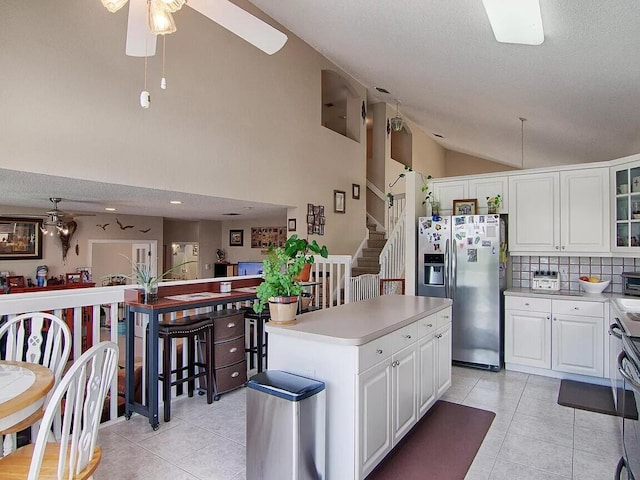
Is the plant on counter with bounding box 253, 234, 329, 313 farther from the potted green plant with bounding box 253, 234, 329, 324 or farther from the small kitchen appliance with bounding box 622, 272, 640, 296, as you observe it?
the small kitchen appliance with bounding box 622, 272, 640, 296

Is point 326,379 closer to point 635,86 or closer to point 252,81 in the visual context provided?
point 635,86

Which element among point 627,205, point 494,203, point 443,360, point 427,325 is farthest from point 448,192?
point 427,325

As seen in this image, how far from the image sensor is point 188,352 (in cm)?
365

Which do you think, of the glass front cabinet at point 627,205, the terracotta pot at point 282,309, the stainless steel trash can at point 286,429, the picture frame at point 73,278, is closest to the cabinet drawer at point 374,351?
the stainless steel trash can at point 286,429

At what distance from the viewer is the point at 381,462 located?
8.03 feet

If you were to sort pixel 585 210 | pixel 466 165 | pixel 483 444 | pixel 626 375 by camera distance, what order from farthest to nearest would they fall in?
1. pixel 466 165
2. pixel 585 210
3. pixel 483 444
4. pixel 626 375

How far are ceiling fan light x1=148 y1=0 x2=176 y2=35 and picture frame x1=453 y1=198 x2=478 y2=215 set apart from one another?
12.3 ft

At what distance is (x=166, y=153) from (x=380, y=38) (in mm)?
2514

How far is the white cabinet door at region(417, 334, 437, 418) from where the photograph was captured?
9.25ft

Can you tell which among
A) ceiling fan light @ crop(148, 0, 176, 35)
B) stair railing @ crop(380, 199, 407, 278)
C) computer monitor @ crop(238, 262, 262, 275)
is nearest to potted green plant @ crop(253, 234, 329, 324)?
ceiling fan light @ crop(148, 0, 176, 35)

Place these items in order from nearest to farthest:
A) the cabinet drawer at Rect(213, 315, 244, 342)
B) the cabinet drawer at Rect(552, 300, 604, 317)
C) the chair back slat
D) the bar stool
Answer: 1. the chair back slat
2. the bar stool
3. the cabinet drawer at Rect(213, 315, 244, 342)
4. the cabinet drawer at Rect(552, 300, 604, 317)

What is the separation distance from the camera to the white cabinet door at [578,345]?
378 centimetres

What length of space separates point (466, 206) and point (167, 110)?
3.62 metres

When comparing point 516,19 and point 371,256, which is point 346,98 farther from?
point 516,19
